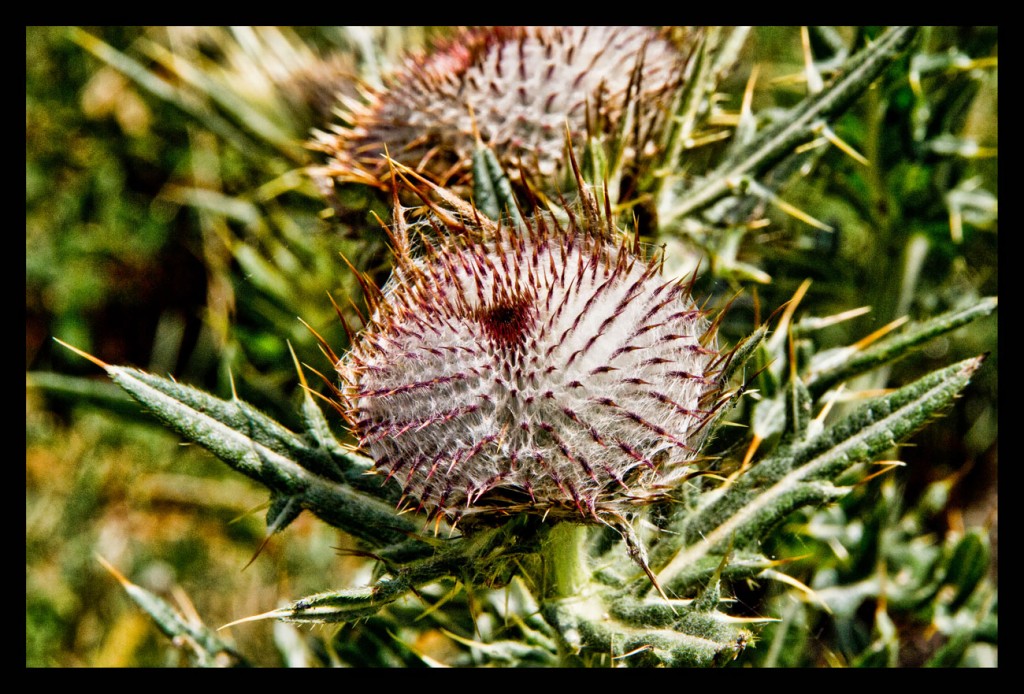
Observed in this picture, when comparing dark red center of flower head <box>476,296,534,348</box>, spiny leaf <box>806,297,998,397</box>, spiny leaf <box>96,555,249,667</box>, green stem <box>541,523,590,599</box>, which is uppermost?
dark red center of flower head <box>476,296,534,348</box>

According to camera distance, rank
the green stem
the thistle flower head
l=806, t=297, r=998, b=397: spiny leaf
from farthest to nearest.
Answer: the thistle flower head, l=806, t=297, r=998, b=397: spiny leaf, the green stem

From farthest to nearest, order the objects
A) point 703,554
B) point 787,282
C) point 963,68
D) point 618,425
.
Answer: point 787,282 < point 963,68 < point 703,554 < point 618,425

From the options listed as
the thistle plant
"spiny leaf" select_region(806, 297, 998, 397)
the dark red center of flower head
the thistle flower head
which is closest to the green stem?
the thistle plant

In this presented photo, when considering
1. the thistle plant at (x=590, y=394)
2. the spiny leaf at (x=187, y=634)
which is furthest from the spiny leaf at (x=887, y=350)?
the spiny leaf at (x=187, y=634)

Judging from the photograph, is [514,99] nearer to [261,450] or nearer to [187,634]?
[261,450]

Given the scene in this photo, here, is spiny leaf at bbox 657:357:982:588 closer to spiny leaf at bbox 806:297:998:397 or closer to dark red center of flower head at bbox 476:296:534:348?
spiny leaf at bbox 806:297:998:397

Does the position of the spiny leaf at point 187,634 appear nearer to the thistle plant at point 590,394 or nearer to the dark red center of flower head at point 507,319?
the thistle plant at point 590,394

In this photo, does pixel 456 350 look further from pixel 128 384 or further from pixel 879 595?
pixel 879 595

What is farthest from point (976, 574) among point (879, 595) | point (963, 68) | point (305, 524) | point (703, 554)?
point (305, 524)
